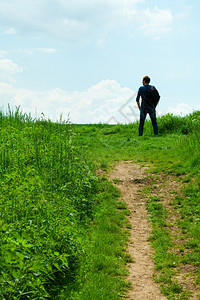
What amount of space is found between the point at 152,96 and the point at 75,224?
37.0 feet

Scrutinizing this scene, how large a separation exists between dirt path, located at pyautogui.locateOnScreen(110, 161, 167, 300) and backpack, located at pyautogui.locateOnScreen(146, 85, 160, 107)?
5014 mm

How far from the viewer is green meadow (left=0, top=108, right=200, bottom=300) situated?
463 cm

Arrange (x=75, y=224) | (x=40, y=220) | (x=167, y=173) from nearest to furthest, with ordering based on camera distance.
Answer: (x=40, y=220)
(x=75, y=224)
(x=167, y=173)

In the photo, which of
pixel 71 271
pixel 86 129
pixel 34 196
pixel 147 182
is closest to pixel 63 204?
pixel 34 196

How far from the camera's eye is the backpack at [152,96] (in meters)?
16.8

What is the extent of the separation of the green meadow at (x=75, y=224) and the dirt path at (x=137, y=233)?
0.46 ft

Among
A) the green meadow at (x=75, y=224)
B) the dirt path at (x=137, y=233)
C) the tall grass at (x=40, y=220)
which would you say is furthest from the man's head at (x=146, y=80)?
the tall grass at (x=40, y=220)

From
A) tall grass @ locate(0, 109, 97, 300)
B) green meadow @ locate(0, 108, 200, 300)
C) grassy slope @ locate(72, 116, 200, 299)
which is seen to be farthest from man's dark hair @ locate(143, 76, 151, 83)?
tall grass @ locate(0, 109, 97, 300)

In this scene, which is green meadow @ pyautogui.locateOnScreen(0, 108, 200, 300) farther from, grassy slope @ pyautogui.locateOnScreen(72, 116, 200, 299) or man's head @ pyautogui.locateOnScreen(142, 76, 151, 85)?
man's head @ pyautogui.locateOnScreen(142, 76, 151, 85)

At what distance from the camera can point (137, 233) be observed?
7617 mm

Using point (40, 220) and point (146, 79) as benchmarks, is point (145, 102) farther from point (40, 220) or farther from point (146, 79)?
point (40, 220)

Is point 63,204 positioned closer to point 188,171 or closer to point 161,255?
point 161,255

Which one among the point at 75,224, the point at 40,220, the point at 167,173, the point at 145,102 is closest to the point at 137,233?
the point at 75,224

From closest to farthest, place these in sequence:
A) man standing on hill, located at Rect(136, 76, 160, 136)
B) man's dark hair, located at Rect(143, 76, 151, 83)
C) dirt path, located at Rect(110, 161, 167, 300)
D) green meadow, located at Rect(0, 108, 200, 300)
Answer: green meadow, located at Rect(0, 108, 200, 300)
dirt path, located at Rect(110, 161, 167, 300)
man standing on hill, located at Rect(136, 76, 160, 136)
man's dark hair, located at Rect(143, 76, 151, 83)
